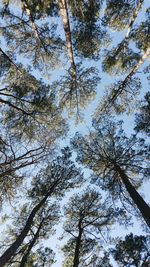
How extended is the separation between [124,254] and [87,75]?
781 cm

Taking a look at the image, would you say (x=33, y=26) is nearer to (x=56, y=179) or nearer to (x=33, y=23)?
(x=33, y=23)

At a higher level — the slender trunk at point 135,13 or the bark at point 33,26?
the bark at point 33,26


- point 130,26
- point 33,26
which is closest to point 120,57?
point 130,26

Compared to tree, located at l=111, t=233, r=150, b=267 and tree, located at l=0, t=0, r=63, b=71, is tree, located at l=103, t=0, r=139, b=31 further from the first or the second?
tree, located at l=111, t=233, r=150, b=267

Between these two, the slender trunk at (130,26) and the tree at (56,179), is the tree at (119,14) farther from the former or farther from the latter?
the tree at (56,179)

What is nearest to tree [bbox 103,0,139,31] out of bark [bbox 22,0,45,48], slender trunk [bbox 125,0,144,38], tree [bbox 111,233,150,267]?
slender trunk [bbox 125,0,144,38]

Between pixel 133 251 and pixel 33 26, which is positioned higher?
pixel 33 26

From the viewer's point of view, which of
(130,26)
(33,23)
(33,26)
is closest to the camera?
(33,23)

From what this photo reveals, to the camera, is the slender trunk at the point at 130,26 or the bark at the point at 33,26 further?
the slender trunk at the point at 130,26

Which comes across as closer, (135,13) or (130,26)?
(135,13)

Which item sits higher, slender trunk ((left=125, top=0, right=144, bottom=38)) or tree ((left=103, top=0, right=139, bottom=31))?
tree ((left=103, top=0, right=139, bottom=31))

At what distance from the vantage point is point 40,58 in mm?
11930

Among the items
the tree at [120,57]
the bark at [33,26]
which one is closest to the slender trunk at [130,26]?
the tree at [120,57]

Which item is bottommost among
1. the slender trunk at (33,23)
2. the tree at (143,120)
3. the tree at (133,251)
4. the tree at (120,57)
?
the tree at (133,251)
